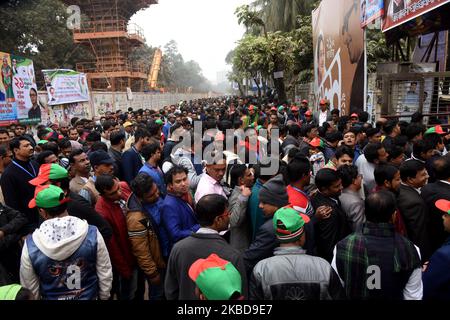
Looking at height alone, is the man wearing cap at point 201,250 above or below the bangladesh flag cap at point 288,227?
below

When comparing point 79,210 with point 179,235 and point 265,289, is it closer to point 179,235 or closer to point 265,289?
point 179,235

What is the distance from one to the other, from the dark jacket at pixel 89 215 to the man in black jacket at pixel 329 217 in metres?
1.79

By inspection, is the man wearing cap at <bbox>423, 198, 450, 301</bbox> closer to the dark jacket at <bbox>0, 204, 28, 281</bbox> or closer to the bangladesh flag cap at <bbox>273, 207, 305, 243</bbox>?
the bangladesh flag cap at <bbox>273, 207, 305, 243</bbox>

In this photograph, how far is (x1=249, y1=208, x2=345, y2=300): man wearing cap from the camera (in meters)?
1.99

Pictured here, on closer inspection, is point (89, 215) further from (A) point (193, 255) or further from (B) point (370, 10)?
(B) point (370, 10)

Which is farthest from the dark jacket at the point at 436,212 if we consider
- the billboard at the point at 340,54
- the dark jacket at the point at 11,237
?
the billboard at the point at 340,54

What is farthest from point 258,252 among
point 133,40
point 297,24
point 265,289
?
point 133,40

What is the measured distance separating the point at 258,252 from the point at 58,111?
12.0 meters

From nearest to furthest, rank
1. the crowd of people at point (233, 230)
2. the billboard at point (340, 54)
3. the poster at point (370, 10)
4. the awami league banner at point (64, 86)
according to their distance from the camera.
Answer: the crowd of people at point (233, 230) → the poster at point (370, 10) → the billboard at point (340, 54) → the awami league banner at point (64, 86)

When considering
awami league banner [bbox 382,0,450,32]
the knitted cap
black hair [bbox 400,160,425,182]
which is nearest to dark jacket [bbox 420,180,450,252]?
black hair [bbox 400,160,425,182]

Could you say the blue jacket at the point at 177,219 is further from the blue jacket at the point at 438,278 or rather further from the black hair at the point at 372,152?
the black hair at the point at 372,152

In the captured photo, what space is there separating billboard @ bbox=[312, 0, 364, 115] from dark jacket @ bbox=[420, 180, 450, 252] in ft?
21.5

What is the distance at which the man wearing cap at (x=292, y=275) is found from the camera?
199 centimetres

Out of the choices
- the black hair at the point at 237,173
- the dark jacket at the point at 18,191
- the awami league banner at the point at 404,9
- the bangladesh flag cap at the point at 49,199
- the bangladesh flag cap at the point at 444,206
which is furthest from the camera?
the awami league banner at the point at 404,9
